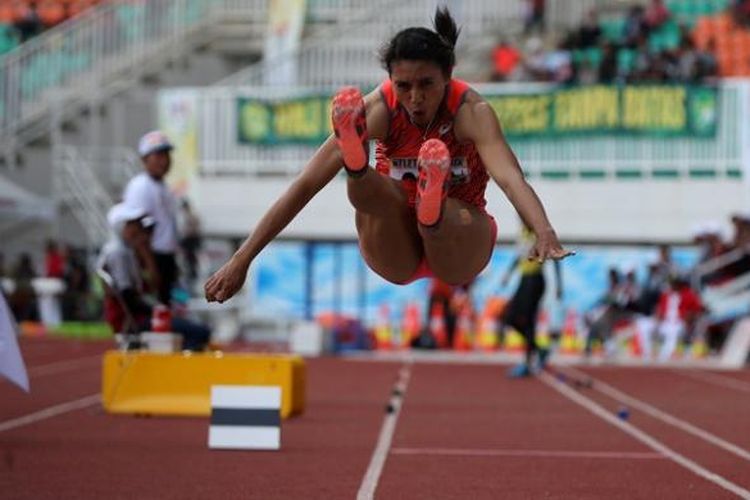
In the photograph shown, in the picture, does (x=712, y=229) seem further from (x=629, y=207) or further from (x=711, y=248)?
(x=629, y=207)

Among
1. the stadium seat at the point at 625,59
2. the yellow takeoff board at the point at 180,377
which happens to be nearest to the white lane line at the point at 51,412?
the yellow takeoff board at the point at 180,377

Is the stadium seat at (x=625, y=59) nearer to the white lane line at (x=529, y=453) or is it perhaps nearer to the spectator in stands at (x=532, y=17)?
the spectator in stands at (x=532, y=17)

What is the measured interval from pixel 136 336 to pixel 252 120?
15962 millimetres

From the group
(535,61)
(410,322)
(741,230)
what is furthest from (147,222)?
(535,61)

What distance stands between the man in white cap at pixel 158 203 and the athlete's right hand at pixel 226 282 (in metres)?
5.22

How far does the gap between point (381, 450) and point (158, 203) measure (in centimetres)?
303

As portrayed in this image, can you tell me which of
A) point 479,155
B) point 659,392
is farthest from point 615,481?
point 659,392

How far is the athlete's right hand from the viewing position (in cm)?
718

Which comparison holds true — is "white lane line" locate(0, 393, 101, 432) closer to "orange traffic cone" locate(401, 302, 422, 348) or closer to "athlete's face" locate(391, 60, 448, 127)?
"athlete's face" locate(391, 60, 448, 127)

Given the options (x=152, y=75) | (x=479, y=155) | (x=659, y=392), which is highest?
(x=152, y=75)

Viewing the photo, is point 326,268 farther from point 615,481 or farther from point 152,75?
point 615,481

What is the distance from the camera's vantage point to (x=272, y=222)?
285 inches

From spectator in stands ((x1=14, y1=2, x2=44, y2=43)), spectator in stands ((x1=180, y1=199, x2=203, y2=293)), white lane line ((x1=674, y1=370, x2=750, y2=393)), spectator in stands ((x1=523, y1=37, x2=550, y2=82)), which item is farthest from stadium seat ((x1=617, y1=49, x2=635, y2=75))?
spectator in stands ((x1=14, y1=2, x2=44, y2=43))

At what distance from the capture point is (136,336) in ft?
41.7
